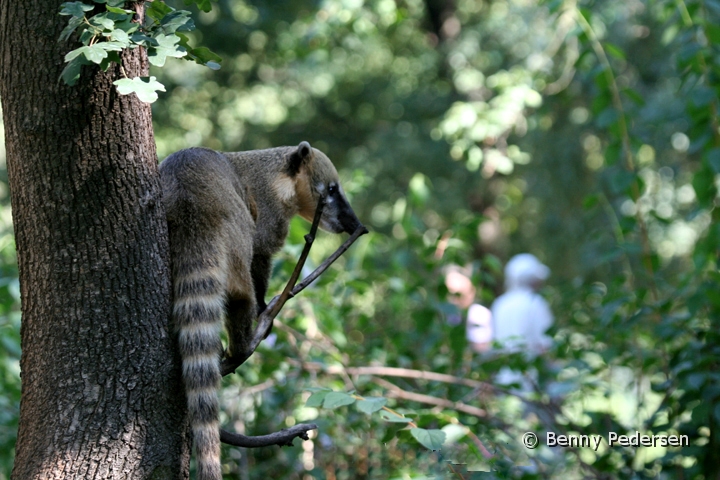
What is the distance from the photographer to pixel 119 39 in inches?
65.3

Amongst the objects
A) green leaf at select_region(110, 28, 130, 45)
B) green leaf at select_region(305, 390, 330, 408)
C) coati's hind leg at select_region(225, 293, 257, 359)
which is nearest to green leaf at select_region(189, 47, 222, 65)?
green leaf at select_region(110, 28, 130, 45)

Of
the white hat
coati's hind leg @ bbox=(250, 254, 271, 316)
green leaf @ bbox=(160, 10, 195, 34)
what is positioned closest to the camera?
green leaf @ bbox=(160, 10, 195, 34)

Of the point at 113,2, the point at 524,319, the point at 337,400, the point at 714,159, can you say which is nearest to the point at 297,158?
the point at 337,400

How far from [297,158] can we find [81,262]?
4.60ft

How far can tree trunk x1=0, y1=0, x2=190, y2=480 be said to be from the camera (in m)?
1.85

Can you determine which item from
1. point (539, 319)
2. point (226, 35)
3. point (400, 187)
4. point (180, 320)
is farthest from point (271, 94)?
point (180, 320)

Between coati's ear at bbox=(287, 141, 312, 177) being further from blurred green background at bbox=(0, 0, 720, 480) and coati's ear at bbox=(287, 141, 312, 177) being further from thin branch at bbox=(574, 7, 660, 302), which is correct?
thin branch at bbox=(574, 7, 660, 302)

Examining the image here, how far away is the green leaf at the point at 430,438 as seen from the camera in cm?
217

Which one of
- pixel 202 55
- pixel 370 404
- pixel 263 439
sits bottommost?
pixel 263 439

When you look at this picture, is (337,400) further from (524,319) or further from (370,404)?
(524,319)

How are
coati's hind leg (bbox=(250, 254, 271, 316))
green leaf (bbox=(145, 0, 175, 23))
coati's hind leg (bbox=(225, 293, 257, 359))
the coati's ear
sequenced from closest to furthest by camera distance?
green leaf (bbox=(145, 0, 175, 23)), coati's hind leg (bbox=(225, 293, 257, 359)), coati's hind leg (bbox=(250, 254, 271, 316)), the coati's ear

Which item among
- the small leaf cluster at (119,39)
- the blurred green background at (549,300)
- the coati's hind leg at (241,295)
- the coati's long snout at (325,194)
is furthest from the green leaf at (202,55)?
the blurred green background at (549,300)

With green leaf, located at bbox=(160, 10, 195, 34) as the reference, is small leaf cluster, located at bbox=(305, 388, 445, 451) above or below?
below

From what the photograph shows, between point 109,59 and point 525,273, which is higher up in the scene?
point 109,59
